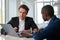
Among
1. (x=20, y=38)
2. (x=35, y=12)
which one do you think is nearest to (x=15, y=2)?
(x=35, y=12)

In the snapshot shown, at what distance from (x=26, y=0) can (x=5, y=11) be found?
0.75 meters

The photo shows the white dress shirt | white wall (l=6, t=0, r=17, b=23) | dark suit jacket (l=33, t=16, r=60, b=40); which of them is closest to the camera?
dark suit jacket (l=33, t=16, r=60, b=40)

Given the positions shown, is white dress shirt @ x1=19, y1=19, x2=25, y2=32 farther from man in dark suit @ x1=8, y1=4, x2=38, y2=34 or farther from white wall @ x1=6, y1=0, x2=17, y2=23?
white wall @ x1=6, y1=0, x2=17, y2=23

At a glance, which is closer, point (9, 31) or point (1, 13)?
point (9, 31)

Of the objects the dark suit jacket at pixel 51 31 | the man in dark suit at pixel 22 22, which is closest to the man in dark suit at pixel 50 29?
the dark suit jacket at pixel 51 31

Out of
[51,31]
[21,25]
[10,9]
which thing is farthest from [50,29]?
[10,9]

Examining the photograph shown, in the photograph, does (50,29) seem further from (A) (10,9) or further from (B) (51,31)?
(A) (10,9)

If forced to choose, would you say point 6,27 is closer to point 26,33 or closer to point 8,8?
point 26,33

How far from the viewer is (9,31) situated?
3006 millimetres

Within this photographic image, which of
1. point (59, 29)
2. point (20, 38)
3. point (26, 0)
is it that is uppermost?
point (26, 0)

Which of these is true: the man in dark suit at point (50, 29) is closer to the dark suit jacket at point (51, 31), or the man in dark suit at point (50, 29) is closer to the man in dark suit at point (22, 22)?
the dark suit jacket at point (51, 31)

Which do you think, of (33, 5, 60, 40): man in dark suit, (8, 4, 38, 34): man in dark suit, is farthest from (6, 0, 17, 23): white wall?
(33, 5, 60, 40): man in dark suit

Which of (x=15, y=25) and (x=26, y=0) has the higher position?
(x=26, y=0)

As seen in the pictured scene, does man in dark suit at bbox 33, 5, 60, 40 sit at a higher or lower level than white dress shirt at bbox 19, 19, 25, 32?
higher
